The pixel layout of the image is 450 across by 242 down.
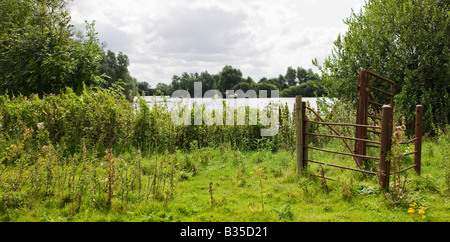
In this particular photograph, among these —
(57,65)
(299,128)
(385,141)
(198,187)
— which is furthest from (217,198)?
(57,65)

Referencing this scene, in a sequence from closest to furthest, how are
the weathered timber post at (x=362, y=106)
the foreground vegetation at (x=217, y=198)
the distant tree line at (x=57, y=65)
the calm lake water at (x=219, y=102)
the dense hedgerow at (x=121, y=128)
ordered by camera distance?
the foreground vegetation at (x=217, y=198)
the weathered timber post at (x=362, y=106)
the dense hedgerow at (x=121, y=128)
the calm lake water at (x=219, y=102)
the distant tree line at (x=57, y=65)

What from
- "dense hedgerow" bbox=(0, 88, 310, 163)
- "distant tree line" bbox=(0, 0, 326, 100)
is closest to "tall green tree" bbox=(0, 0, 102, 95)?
"distant tree line" bbox=(0, 0, 326, 100)

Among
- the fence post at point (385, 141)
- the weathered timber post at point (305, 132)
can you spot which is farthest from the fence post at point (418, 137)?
the weathered timber post at point (305, 132)

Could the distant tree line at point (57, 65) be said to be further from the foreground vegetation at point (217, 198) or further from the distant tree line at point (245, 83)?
the foreground vegetation at point (217, 198)

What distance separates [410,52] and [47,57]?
632 inches

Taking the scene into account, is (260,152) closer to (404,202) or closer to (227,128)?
(227,128)

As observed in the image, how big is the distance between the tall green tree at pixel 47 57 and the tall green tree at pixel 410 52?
1258 cm

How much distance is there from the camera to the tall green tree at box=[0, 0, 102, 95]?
15172mm

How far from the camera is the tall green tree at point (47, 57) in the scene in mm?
15172

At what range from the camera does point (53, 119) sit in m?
9.38

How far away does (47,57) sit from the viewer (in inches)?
616

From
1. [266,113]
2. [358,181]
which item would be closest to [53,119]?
[266,113]

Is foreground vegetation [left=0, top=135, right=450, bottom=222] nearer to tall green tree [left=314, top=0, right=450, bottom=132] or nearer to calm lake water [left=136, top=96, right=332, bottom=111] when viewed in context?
calm lake water [left=136, top=96, right=332, bottom=111]

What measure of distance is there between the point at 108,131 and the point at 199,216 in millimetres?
5884
